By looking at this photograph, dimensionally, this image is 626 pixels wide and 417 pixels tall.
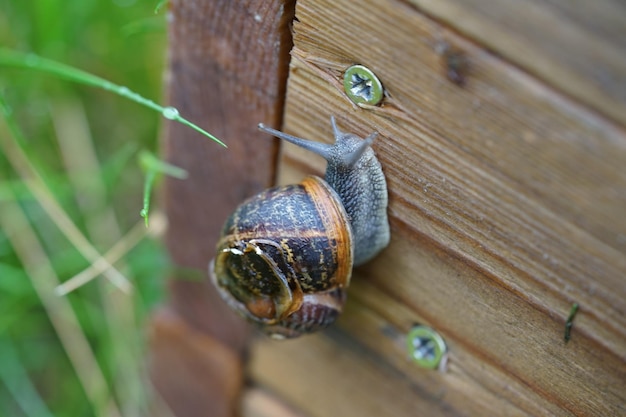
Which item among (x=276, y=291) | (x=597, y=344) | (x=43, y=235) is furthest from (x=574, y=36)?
(x=43, y=235)

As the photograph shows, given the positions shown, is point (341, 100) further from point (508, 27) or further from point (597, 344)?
point (597, 344)

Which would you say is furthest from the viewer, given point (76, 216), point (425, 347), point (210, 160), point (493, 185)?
point (76, 216)

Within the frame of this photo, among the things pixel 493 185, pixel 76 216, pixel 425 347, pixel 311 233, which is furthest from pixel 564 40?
pixel 76 216

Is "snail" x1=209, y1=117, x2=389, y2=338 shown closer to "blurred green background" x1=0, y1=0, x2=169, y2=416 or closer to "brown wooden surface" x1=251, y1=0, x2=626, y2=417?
"brown wooden surface" x1=251, y1=0, x2=626, y2=417

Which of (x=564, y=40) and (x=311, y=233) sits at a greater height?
(x=564, y=40)

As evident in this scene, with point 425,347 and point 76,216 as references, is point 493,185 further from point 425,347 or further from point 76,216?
point 76,216

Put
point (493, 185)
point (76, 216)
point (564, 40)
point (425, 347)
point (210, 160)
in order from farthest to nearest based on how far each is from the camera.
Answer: point (76, 216)
point (210, 160)
point (425, 347)
point (493, 185)
point (564, 40)

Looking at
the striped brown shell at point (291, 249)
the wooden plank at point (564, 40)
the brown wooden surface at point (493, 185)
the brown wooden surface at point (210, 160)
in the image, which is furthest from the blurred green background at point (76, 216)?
the wooden plank at point (564, 40)
